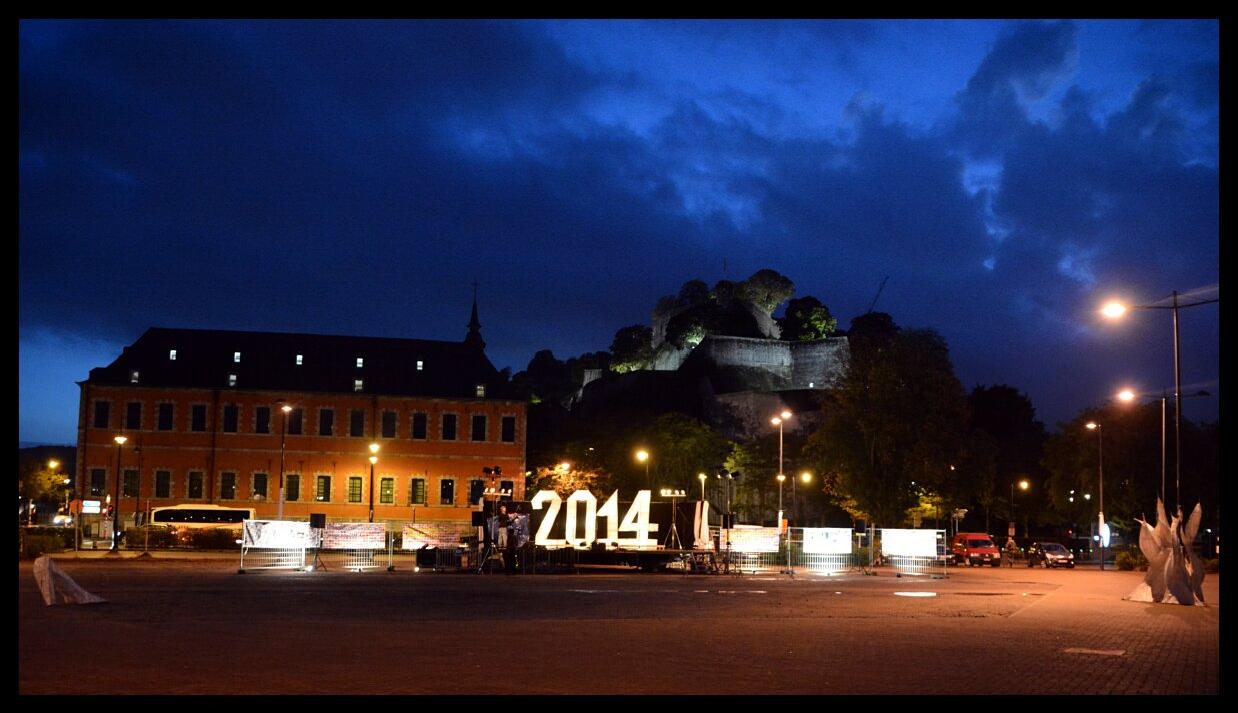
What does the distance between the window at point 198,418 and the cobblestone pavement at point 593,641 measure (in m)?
43.5

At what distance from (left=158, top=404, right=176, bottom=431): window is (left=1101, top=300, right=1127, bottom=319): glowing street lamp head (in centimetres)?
5860

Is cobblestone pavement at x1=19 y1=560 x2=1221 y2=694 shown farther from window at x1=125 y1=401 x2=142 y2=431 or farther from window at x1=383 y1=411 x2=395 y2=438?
window at x1=383 y1=411 x2=395 y2=438

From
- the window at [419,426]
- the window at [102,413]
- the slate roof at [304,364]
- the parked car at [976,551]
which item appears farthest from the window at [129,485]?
the parked car at [976,551]

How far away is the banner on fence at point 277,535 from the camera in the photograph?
35.6m

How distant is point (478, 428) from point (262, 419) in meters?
13.5

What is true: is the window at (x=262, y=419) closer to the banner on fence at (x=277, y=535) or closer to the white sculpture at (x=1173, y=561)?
the banner on fence at (x=277, y=535)

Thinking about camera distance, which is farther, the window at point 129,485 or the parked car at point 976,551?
the window at point 129,485

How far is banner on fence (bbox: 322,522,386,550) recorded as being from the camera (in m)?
37.0

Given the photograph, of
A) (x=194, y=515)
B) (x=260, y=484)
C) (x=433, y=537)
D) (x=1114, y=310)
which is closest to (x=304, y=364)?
(x=260, y=484)

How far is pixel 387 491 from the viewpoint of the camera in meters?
72.6

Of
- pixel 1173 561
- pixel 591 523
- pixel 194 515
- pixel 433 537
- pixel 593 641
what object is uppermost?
pixel 1173 561

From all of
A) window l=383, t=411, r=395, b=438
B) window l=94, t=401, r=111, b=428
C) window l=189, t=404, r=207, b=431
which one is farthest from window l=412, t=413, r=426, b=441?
window l=94, t=401, r=111, b=428

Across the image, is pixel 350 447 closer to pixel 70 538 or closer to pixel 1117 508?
pixel 70 538

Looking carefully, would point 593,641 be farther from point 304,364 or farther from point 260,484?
point 304,364
